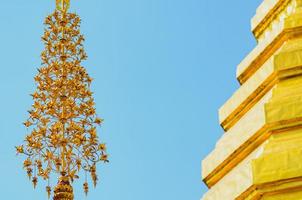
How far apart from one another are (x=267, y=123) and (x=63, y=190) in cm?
855

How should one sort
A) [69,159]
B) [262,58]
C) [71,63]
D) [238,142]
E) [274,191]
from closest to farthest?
[274,191] < [238,142] < [262,58] < [69,159] < [71,63]

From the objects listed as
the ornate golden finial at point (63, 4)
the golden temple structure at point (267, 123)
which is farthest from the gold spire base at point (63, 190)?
the golden temple structure at point (267, 123)

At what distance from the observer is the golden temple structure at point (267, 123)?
4.03 metres

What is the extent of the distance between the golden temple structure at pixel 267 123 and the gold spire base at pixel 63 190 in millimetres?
7716

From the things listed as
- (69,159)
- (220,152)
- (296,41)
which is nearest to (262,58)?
Result: (296,41)

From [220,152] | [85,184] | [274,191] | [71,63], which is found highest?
[71,63]

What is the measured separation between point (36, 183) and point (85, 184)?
2.34ft

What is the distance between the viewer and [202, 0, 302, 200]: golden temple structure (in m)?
4.03

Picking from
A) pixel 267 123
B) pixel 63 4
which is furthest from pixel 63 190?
pixel 267 123

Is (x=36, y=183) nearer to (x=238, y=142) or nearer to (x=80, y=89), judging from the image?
(x=80, y=89)

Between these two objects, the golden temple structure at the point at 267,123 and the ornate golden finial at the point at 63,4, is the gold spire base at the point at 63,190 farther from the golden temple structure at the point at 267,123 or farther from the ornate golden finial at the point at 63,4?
the golden temple structure at the point at 267,123

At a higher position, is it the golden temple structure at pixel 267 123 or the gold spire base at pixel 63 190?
the gold spire base at pixel 63 190

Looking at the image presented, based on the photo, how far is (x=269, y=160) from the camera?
405 centimetres

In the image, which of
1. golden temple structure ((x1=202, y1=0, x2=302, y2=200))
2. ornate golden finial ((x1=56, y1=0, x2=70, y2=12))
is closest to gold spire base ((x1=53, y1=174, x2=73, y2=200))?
ornate golden finial ((x1=56, y1=0, x2=70, y2=12))
